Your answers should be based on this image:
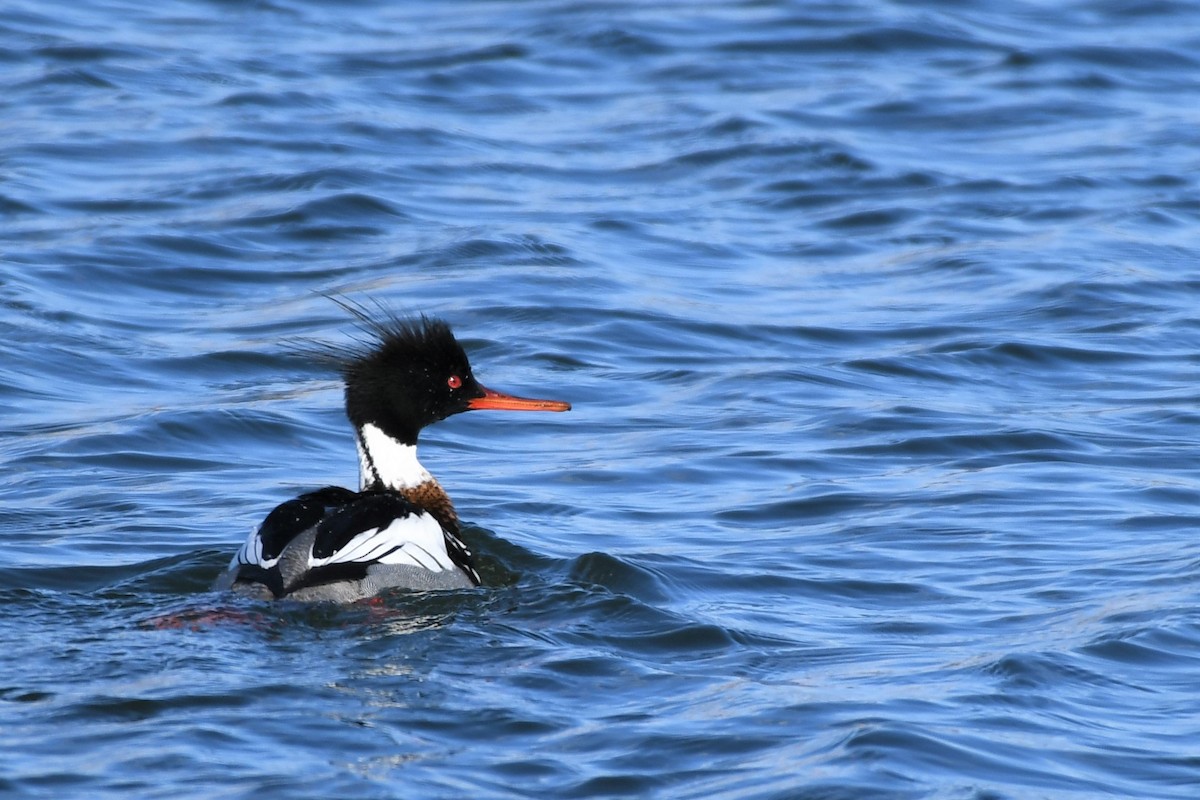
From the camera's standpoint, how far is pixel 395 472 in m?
7.34

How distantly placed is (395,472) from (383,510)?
800mm

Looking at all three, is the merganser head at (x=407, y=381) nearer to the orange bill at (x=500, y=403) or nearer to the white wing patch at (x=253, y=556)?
the orange bill at (x=500, y=403)

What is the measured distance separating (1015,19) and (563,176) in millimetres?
5946

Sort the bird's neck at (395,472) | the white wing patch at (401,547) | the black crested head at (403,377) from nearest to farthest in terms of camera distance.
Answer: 1. the white wing patch at (401,547)
2. the black crested head at (403,377)
3. the bird's neck at (395,472)

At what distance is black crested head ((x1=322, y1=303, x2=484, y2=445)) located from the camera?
7.20 metres

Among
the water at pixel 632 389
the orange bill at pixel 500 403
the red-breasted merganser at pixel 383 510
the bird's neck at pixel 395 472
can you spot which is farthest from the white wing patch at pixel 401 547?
the orange bill at pixel 500 403

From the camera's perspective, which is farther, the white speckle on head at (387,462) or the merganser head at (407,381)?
the white speckle on head at (387,462)

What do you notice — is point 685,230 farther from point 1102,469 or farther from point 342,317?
point 1102,469

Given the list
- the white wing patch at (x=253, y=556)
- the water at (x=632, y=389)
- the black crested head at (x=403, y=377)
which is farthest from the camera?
the black crested head at (x=403, y=377)

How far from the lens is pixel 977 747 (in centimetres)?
529

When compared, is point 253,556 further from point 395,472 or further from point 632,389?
point 632,389

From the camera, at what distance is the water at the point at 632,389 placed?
5.33 m

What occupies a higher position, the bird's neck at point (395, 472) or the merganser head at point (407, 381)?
the merganser head at point (407, 381)

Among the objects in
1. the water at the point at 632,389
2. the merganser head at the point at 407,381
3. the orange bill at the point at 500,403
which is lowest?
the water at the point at 632,389
